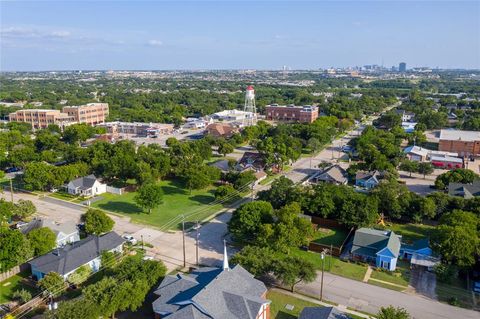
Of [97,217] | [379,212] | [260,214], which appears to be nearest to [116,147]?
[97,217]

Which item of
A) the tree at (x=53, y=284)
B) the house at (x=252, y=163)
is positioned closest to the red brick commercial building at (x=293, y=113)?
the house at (x=252, y=163)

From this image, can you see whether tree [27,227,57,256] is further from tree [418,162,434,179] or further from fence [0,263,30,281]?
tree [418,162,434,179]

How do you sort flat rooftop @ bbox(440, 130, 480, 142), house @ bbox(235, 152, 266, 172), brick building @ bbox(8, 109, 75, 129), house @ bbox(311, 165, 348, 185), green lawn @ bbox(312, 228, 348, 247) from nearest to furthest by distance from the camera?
green lawn @ bbox(312, 228, 348, 247) → house @ bbox(311, 165, 348, 185) → house @ bbox(235, 152, 266, 172) → flat rooftop @ bbox(440, 130, 480, 142) → brick building @ bbox(8, 109, 75, 129)

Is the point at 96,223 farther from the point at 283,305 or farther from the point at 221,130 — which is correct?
the point at 221,130

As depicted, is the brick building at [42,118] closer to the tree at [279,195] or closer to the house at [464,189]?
the tree at [279,195]

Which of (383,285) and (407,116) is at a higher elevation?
(407,116)

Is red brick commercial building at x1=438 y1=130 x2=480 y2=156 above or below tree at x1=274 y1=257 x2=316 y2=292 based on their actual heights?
above

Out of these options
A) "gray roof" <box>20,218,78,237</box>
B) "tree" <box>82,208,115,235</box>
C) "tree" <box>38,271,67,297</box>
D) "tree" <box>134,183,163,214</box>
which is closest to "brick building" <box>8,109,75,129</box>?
"tree" <box>134,183,163,214</box>

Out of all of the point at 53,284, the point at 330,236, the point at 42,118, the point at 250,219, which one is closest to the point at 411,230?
the point at 330,236
